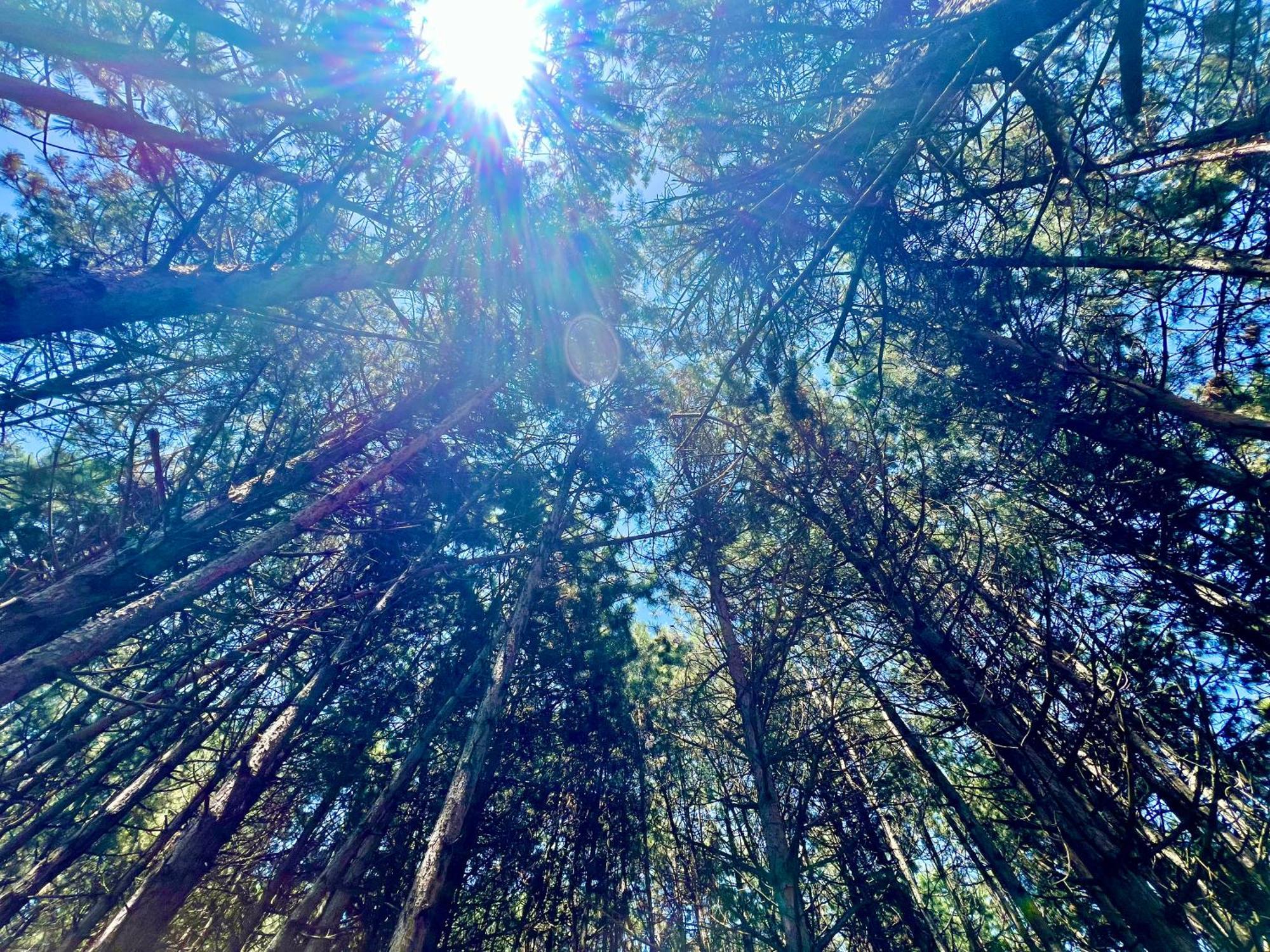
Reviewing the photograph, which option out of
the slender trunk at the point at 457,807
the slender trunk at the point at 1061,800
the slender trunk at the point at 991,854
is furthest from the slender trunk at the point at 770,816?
the slender trunk at the point at 457,807

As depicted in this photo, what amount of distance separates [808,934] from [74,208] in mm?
10740

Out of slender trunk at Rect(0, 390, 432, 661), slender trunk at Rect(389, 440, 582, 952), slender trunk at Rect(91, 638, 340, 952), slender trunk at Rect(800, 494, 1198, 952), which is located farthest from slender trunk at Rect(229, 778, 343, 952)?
slender trunk at Rect(800, 494, 1198, 952)

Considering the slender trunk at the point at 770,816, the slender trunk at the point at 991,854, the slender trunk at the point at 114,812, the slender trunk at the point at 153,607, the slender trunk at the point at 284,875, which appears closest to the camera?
the slender trunk at the point at 153,607

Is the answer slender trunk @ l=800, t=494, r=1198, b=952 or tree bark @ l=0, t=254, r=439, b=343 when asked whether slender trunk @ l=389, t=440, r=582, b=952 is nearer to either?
slender trunk @ l=800, t=494, r=1198, b=952

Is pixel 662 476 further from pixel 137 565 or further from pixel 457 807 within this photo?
pixel 137 565

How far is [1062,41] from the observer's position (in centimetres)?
278

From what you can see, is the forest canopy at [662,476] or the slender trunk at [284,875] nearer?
the forest canopy at [662,476]

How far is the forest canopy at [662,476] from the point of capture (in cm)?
344

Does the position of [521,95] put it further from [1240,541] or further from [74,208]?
[1240,541]

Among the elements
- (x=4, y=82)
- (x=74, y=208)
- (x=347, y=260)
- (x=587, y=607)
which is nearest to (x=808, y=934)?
(x=587, y=607)

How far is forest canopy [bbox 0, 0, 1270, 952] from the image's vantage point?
3.44 meters

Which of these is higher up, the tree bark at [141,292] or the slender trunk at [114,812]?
the tree bark at [141,292]

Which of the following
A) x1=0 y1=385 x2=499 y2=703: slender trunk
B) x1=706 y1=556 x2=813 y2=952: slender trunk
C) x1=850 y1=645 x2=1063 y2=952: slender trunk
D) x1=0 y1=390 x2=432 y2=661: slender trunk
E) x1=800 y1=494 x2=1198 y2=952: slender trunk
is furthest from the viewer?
x1=850 y1=645 x2=1063 y2=952: slender trunk

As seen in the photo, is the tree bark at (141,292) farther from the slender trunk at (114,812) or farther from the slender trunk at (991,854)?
the slender trunk at (991,854)
